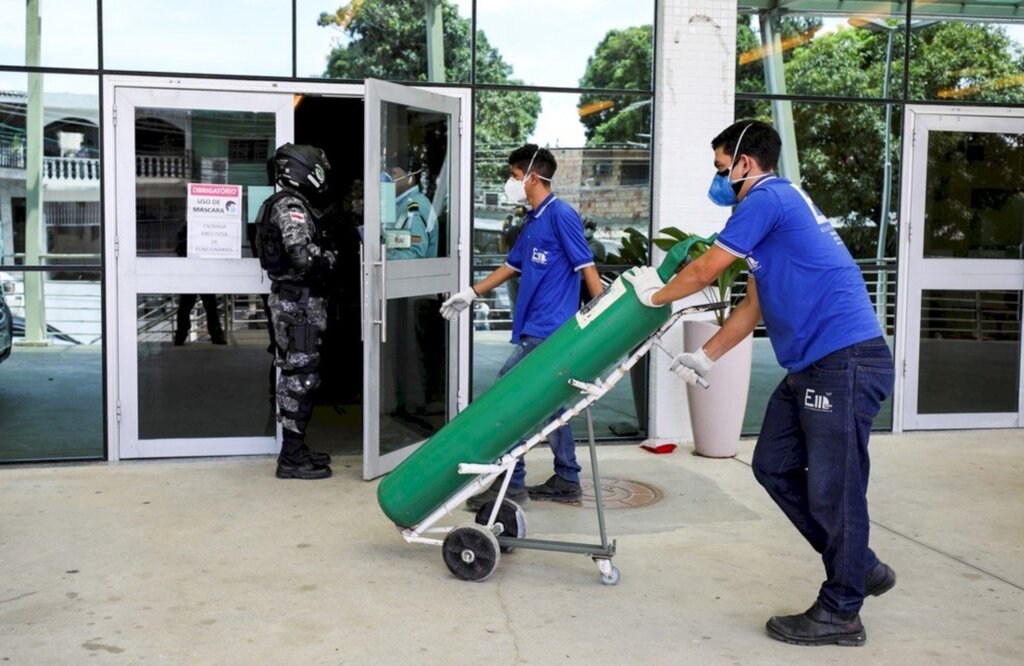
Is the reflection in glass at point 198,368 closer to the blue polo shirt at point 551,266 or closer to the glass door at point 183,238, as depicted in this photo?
the glass door at point 183,238

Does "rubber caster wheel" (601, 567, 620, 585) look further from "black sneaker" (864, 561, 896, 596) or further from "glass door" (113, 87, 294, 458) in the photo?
"glass door" (113, 87, 294, 458)

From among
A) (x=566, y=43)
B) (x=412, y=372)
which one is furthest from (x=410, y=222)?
(x=566, y=43)

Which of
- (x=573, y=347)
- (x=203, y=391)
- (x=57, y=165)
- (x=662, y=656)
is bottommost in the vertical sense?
(x=662, y=656)

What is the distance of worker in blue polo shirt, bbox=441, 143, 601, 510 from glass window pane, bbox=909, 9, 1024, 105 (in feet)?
10.8

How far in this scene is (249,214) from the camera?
6258 millimetres

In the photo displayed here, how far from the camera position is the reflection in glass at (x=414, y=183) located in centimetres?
584

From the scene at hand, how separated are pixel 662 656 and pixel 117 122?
4200 millimetres

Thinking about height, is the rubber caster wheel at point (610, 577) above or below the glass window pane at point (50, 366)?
below

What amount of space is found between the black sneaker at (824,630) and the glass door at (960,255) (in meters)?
4.03

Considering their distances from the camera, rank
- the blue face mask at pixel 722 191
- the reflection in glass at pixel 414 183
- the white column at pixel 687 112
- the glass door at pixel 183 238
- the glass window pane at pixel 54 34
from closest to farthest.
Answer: the blue face mask at pixel 722 191, the reflection in glass at pixel 414 183, the glass window pane at pixel 54 34, the glass door at pixel 183 238, the white column at pixel 687 112

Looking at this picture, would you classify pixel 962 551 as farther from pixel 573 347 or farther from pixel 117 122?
pixel 117 122

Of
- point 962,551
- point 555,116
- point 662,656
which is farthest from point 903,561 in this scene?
point 555,116

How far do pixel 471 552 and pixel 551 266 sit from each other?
1.57 m

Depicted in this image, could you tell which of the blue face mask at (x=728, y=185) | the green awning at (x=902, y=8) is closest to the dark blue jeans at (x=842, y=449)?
the blue face mask at (x=728, y=185)
